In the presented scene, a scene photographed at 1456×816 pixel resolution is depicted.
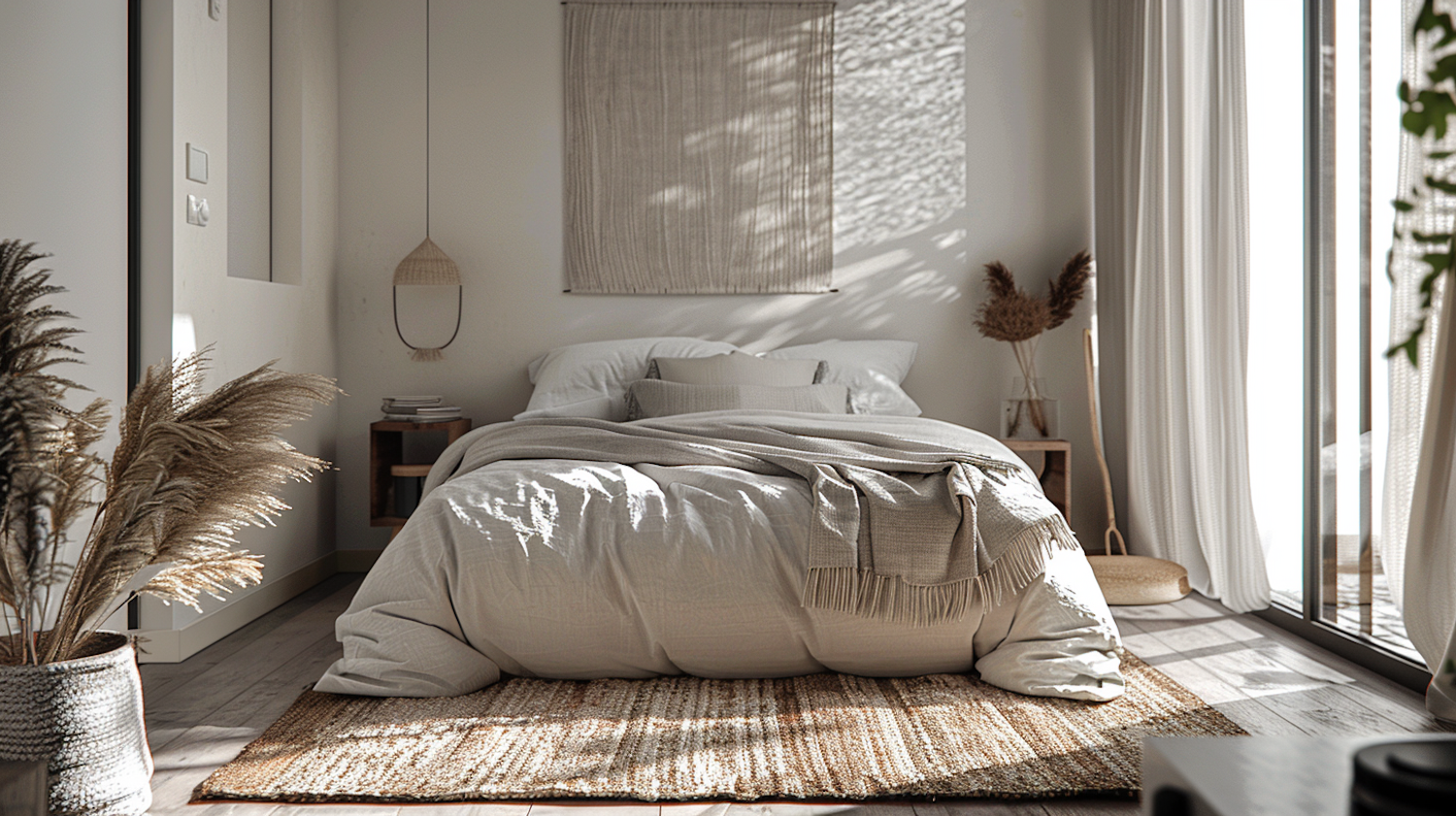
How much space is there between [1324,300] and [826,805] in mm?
2357

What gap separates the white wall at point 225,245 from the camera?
3.11 meters

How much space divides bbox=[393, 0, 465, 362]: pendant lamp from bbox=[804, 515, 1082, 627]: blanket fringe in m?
2.59

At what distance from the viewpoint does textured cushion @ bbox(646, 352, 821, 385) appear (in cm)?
408

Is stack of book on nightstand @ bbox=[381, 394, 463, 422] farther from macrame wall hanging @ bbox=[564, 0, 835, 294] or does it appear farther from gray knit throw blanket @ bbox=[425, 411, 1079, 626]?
gray knit throw blanket @ bbox=[425, 411, 1079, 626]

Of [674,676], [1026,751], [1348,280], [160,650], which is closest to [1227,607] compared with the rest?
[1348,280]

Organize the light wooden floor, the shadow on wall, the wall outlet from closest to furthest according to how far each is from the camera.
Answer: the light wooden floor → the wall outlet → the shadow on wall

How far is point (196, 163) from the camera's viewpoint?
3.26 m

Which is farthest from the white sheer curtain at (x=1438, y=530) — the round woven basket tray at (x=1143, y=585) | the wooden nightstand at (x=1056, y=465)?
the wooden nightstand at (x=1056, y=465)

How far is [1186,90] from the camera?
3914 millimetres

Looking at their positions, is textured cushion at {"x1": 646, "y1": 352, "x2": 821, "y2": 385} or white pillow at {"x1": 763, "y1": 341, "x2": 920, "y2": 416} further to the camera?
white pillow at {"x1": 763, "y1": 341, "x2": 920, "y2": 416}

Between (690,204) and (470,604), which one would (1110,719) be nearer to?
(470,604)

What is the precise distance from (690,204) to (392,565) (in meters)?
2.55

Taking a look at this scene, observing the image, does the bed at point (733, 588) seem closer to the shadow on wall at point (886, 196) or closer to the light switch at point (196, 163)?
the light switch at point (196, 163)

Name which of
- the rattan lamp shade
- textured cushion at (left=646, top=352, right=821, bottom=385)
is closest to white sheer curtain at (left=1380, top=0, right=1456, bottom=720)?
textured cushion at (left=646, top=352, right=821, bottom=385)
